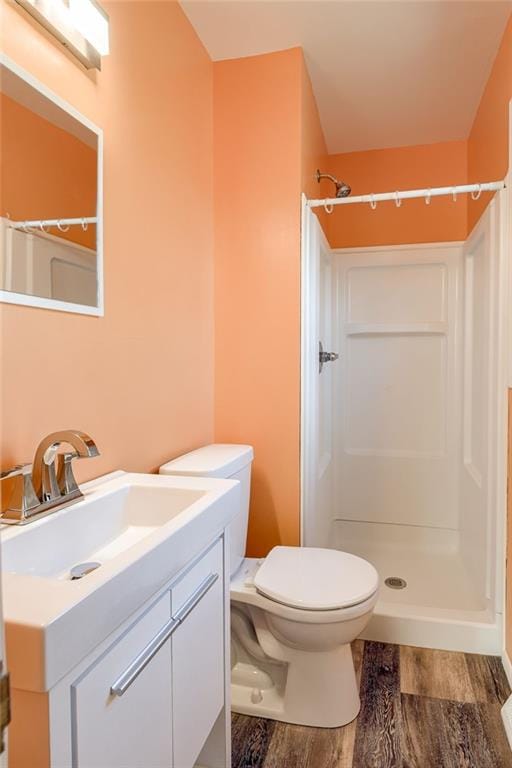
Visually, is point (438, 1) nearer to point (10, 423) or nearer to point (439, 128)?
point (439, 128)

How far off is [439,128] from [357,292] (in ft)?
3.25

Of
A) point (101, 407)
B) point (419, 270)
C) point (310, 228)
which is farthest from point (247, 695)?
point (419, 270)

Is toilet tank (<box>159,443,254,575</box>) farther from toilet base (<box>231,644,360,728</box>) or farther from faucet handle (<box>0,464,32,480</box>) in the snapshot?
faucet handle (<box>0,464,32,480</box>)

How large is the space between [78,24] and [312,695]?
79.0 inches

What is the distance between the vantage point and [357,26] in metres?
1.84

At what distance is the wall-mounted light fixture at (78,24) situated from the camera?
1047 mm

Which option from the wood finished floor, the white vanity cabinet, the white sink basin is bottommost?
the wood finished floor

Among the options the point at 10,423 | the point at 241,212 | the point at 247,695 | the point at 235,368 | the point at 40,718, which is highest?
the point at 241,212

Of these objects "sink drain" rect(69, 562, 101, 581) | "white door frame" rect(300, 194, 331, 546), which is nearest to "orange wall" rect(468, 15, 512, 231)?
"white door frame" rect(300, 194, 331, 546)

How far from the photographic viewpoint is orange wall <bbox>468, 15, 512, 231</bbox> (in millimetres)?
1802

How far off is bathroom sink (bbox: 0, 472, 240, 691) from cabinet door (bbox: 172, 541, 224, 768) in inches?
3.7

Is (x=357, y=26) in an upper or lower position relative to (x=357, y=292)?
upper

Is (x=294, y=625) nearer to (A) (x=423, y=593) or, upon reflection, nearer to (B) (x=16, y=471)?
(B) (x=16, y=471)

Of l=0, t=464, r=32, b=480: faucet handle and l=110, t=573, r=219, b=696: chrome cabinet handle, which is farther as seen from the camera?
l=0, t=464, r=32, b=480: faucet handle
